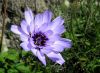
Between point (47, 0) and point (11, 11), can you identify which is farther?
point (47, 0)

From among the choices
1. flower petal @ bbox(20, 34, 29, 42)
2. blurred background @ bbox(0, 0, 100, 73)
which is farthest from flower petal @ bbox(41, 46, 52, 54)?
blurred background @ bbox(0, 0, 100, 73)

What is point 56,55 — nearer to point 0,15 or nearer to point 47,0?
point 0,15

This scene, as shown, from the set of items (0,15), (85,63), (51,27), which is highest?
(0,15)

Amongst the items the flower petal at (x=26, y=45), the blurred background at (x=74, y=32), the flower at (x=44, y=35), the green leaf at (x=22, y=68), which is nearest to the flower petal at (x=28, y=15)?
the flower at (x=44, y=35)

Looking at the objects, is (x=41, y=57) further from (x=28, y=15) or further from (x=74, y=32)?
(x=74, y=32)

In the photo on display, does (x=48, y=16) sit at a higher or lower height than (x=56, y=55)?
higher

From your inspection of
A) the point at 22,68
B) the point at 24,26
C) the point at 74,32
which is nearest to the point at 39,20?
the point at 24,26

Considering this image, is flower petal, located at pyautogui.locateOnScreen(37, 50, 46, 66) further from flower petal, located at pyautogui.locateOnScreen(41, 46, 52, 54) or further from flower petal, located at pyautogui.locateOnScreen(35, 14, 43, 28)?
flower petal, located at pyautogui.locateOnScreen(35, 14, 43, 28)

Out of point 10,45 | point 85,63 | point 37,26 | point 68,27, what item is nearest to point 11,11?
point 10,45
